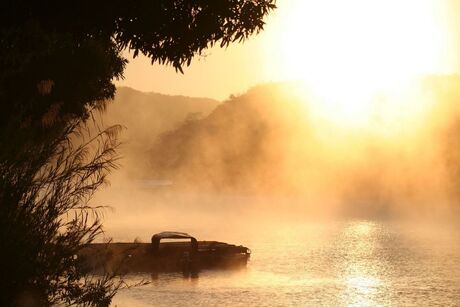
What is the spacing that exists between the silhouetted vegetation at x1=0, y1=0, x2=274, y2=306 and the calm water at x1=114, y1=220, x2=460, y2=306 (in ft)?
82.1

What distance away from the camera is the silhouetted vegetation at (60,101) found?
37.9 feet

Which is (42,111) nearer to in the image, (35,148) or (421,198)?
(35,148)

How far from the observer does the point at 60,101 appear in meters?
15.6

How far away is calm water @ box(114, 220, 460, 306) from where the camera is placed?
4662cm

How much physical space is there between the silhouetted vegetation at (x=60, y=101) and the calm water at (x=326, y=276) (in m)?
25.0

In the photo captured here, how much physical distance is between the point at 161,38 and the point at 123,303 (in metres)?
25.3

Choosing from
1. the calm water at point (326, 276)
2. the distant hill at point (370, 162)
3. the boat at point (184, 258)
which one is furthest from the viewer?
the distant hill at point (370, 162)

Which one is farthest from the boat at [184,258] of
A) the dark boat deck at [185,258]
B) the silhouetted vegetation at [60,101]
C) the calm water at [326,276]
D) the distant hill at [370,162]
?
the distant hill at [370,162]

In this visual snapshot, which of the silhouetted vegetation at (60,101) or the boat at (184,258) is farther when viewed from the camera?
the boat at (184,258)

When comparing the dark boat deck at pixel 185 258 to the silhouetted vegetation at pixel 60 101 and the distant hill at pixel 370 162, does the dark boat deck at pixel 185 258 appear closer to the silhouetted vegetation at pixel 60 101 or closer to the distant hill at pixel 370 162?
the silhouetted vegetation at pixel 60 101

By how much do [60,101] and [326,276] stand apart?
1779 inches

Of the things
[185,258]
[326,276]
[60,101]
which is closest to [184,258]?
[185,258]

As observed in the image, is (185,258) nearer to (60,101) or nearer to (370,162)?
(60,101)

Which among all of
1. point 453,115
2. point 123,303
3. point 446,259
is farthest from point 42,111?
point 453,115
